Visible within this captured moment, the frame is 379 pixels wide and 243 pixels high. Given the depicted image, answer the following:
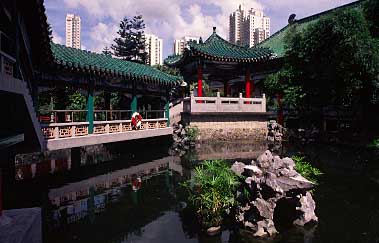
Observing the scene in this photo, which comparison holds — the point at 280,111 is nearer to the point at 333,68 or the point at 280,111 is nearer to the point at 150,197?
the point at 333,68

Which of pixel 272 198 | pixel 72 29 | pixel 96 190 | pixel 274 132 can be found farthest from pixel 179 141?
pixel 72 29

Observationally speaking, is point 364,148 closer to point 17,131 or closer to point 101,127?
point 101,127

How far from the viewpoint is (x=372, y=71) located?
59.0 ft

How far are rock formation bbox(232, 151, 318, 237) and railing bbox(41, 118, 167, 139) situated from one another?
844cm

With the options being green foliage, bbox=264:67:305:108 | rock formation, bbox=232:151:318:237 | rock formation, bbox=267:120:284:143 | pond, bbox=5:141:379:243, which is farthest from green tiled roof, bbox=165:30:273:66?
rock formation, bbox=232:151:318:237

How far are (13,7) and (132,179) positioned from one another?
31.8 ft

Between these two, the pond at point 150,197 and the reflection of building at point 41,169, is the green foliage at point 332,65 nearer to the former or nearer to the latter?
the pond at point 150,197

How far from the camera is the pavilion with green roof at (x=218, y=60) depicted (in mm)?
23328

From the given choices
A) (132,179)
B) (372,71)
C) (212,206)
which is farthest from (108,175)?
(372,71)

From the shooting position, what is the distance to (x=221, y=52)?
972 inches

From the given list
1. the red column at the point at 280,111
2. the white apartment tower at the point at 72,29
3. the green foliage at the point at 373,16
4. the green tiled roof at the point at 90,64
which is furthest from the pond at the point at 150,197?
the white apartment tower at the point at 72,29

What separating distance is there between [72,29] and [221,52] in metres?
95.9

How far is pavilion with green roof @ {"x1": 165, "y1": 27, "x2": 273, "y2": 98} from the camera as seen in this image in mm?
23328

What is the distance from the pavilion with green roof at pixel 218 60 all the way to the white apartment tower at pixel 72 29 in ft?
296
